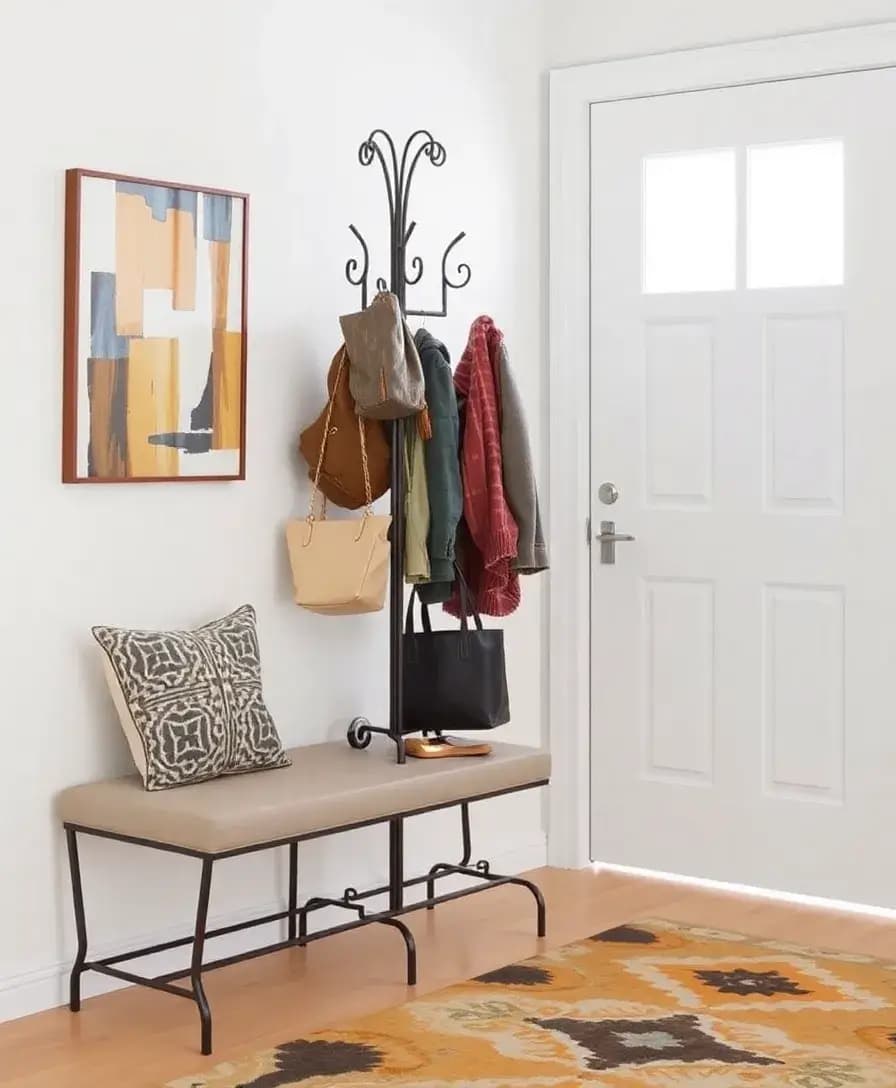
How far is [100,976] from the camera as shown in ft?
11.2

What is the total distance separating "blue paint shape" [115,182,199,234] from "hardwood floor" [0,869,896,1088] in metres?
1.63

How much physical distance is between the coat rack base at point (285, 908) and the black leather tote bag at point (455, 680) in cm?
19

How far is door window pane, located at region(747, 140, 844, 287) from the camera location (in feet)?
13.6

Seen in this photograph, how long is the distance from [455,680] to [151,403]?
3.03 ft

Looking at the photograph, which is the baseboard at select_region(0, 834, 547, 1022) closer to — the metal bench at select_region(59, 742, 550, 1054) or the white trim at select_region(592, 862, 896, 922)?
the metal bench at select_region(59, 742, 550, 1054)

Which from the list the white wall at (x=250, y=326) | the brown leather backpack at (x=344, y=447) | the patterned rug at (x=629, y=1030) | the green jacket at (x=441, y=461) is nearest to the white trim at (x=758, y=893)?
the white wall at (x=250, y=326)

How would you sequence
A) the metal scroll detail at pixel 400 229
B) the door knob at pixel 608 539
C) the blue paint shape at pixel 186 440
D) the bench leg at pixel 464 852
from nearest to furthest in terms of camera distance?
the blue paint shape at pixel 186 440, the metal scroll detail at pixel 400 229, the bench leg at pixel 464 852, the door knob at pixel 608 539

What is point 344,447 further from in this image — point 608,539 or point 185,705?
point 608,539

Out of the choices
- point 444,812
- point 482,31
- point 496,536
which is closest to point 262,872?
point 444,812

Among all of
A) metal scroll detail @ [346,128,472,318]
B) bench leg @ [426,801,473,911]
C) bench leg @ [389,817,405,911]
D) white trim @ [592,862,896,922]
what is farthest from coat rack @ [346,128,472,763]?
white trim @ [592,862,896,922]

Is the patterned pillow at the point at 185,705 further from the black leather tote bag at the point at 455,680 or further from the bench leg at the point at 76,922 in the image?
the black leather tote bag at the point at 455,680

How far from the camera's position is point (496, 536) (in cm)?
374

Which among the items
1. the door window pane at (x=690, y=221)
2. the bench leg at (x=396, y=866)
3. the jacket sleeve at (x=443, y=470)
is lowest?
the bench leg at (x=396, y=866)

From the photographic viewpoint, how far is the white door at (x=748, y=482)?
161 inches
